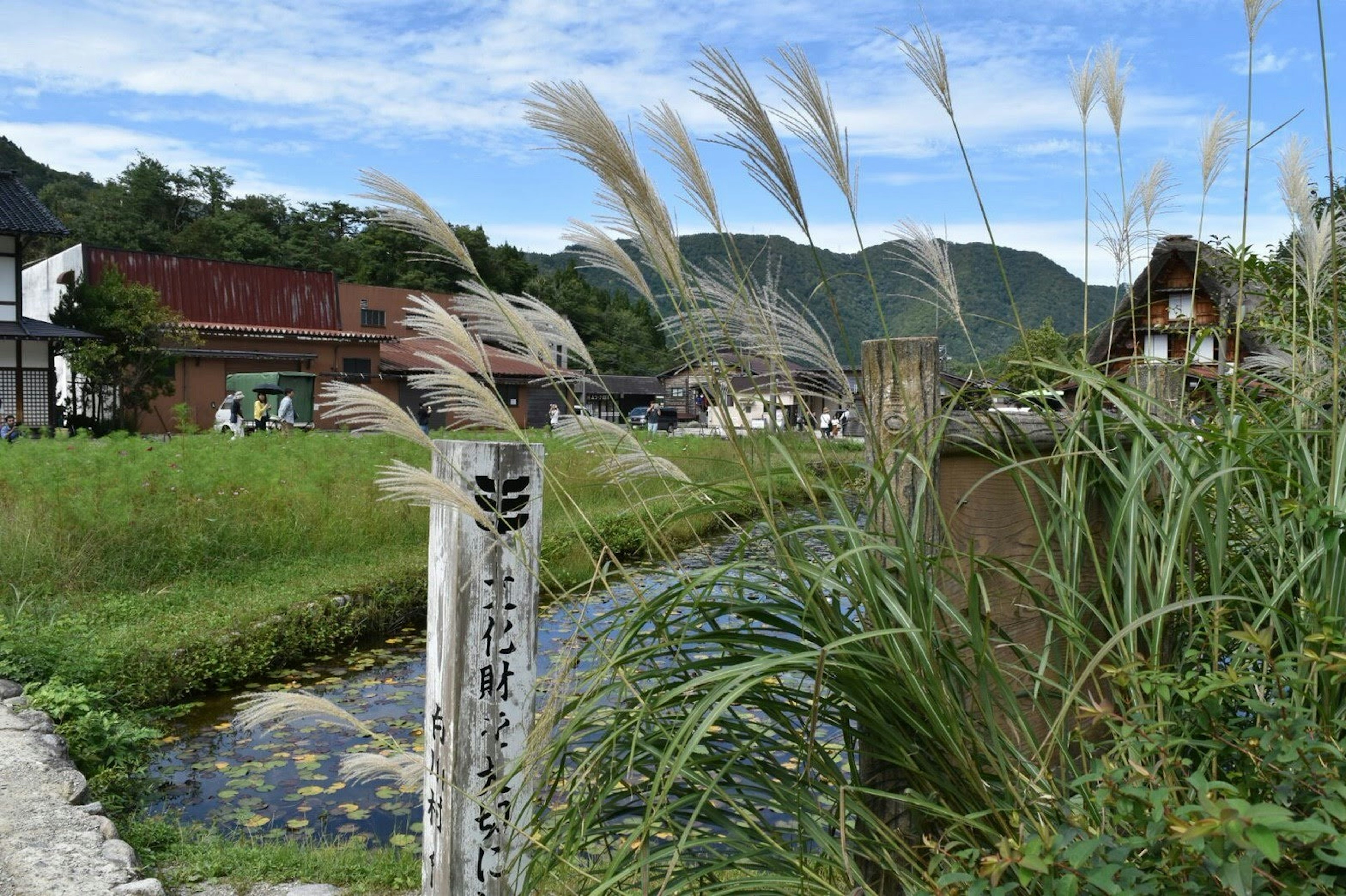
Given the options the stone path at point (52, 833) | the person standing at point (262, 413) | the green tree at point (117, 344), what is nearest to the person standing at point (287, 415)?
the person standing at point (262, 413)

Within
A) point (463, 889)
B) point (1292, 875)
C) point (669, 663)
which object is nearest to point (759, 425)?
point (669, 663)

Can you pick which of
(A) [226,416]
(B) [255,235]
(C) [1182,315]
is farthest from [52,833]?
(B) [255,235]

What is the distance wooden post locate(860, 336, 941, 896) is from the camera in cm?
160

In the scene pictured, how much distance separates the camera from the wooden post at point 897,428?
5.25ft

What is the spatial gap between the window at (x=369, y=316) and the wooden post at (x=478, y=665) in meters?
32.8

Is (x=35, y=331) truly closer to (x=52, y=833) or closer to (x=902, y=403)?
Answer: (x=52, y=833)

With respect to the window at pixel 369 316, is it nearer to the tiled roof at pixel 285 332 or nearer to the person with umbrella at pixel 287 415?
the tiled roof at pixel 285 332

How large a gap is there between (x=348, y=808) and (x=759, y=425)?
9.69ft

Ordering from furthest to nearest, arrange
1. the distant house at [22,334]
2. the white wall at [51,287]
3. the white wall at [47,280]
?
1. the white wall at [47,280]
2. the white wall at [51,287]
3. the distant house at [22,334]

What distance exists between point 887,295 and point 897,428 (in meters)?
0.27

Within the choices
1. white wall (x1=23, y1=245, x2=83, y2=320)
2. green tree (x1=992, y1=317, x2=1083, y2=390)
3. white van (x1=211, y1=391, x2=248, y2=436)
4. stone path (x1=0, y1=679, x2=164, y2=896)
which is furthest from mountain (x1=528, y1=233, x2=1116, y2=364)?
white wall (x1=23, y1=245, x2=83, y2=320)

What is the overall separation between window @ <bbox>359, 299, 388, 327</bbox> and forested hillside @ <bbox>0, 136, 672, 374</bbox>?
7.91 feet

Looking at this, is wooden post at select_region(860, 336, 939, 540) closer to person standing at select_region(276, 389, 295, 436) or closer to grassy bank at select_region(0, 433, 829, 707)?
grassy bank at select_region(0, 433, 829, 707)

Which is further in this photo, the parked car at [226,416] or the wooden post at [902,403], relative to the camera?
the parked car at [226,416]
